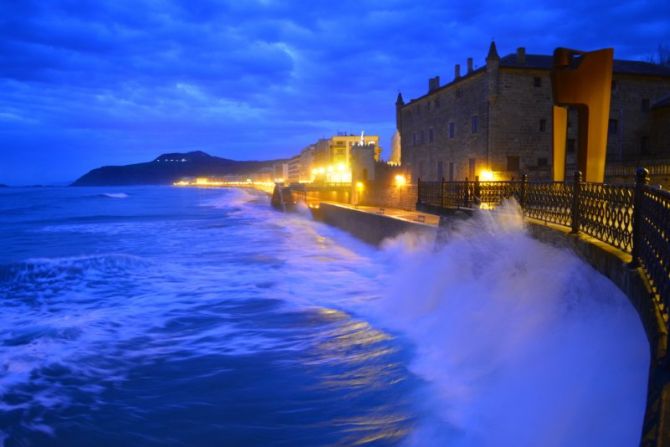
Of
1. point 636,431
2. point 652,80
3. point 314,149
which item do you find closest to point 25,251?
point 636,431

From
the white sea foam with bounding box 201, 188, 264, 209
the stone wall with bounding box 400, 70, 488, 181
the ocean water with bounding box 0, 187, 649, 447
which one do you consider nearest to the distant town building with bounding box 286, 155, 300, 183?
the white sea foam with bounding box 201, 188, 264, 209

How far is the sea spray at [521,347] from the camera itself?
5.57 metres

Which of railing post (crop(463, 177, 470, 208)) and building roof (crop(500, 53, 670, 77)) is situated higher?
building roof (crop(500, 53, 670, 77))

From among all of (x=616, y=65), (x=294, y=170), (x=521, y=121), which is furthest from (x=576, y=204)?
(x=294, y=170)

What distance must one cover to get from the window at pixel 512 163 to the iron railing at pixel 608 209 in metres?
19.8

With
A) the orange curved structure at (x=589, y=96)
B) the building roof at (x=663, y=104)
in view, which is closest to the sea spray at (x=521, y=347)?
the orange curved structure at (x=589, y=96)

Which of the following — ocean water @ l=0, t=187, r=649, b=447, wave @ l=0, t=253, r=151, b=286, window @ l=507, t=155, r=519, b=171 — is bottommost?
wave @ l=0, t=253, r=151, b=286

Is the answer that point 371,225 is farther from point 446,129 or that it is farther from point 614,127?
point 614,127

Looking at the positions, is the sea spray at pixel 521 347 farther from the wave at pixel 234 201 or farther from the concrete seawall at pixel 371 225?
the wave at pixel 234 201

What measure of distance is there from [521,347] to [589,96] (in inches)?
284

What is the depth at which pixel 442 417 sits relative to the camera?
680cm

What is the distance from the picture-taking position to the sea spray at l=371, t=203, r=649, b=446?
5570 mm

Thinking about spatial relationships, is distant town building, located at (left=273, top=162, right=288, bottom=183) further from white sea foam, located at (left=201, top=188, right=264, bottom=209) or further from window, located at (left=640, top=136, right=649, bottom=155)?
window, located at (left=640, top=136, right=649, bottom=155)

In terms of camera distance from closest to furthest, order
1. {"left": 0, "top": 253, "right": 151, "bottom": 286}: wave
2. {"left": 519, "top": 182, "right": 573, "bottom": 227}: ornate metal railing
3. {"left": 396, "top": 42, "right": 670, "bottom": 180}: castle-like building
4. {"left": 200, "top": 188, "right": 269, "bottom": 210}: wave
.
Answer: {"left": 519, "top": 182, "right": 573, "bottom": 227}: ornate metal railing
{"left": 0, "top": 253, "right": 151, "bottom": 286}: wave
{"left": 396, "top": 42, "right": 670, "bottom": 180}: castle-like building
{"left": 200, "top": 188, "right": 269, "bottom": 210}: wave
